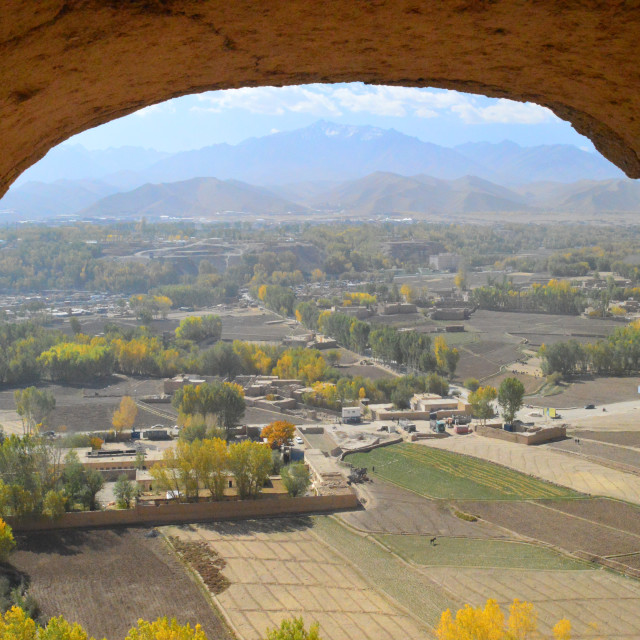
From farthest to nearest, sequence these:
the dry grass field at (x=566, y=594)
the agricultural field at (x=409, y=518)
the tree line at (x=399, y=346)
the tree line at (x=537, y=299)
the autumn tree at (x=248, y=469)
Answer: the tree line at (x=537, y=299) < the tree line at (x=399, y=346) < the autumn tree at (x=248, y=469) < the agricultural field at (x=409, y=518) < the dry grass field at (x=566, y=594)

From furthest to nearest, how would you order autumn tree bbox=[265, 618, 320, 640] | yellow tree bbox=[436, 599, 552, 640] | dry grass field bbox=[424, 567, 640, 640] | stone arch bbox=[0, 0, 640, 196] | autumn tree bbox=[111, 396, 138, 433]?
autumn tree bbox=[111, 396, 138, 433] < dry grass field bbox=[424, 567, 640, 640] < yellow tree bbox=[436, 599, 552, 640] < autumn tree bbox=[265, 618, 320, 640] < stone arch bbox=[0, 0, 640, 196]

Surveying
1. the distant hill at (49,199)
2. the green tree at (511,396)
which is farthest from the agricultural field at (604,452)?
the distant hill at (49,199)

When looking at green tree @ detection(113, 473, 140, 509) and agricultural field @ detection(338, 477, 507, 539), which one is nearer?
agricultural field @ detection(338, 477, 507, 539)

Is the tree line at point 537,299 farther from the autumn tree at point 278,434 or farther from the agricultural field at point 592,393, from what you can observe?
the autumn tree at point 278,434

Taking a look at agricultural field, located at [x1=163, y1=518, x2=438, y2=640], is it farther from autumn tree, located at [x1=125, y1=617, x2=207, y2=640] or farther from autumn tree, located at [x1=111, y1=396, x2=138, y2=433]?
autumn tree, located at [x1=111, y1=396, x2=138, y2=433]

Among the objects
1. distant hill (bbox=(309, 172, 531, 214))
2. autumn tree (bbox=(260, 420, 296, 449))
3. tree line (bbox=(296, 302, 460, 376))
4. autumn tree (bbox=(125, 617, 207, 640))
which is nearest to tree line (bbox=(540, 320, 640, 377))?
tree line (bbox=(296, 302, 460, 376))

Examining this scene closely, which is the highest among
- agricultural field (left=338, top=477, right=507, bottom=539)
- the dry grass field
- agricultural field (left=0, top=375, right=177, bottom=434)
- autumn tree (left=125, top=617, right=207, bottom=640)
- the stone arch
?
the stone arch

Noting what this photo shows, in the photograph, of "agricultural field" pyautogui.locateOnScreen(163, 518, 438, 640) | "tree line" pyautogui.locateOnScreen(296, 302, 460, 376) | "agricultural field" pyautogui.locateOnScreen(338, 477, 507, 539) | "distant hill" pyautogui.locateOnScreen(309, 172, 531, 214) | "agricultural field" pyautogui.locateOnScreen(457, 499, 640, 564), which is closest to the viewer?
"agricultural field" pyautogui.locateOnScreen(163, 518, 438, 640)

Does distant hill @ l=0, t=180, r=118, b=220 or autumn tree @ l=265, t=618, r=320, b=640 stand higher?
distant hill @ l=0, t=180, r=118, b=220
